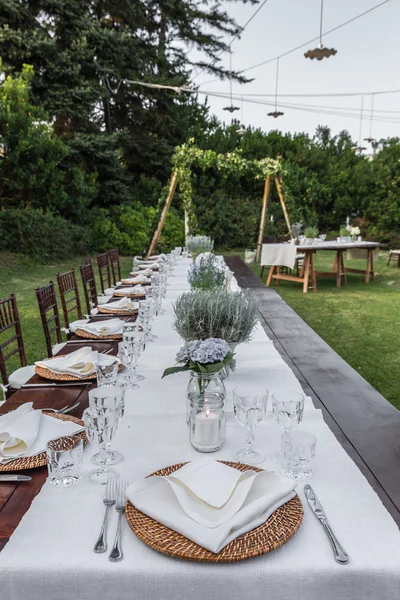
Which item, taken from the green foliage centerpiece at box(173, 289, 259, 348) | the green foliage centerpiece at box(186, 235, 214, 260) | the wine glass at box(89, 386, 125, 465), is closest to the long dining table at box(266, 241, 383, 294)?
the green foliage centerpiece at box(186, 235, 214, 260)

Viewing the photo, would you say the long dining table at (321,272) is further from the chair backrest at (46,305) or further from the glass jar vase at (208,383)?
the glass jar vase at (208,383)

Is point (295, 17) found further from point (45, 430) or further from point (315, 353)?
point (45, 430)

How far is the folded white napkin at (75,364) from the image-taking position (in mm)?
1950

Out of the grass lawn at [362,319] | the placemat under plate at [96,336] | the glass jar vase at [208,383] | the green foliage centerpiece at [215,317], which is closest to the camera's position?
the glass jar vase at [208,383]

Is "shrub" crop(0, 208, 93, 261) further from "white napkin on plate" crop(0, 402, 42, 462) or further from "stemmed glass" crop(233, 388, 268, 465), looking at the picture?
"stemmed glass" crop(233, 388, 268, 465)

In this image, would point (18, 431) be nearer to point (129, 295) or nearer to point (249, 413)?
point (249, 413)

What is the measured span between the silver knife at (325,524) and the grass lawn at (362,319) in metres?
2.62

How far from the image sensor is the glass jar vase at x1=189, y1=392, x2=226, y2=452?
126 cm

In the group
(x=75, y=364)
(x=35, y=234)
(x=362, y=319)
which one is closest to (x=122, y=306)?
(x=75, y=364)

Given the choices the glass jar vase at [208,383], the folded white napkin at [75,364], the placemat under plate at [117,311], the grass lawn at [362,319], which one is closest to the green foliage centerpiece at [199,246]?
the grass lawn at [362,319]

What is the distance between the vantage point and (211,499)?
3.19 feet

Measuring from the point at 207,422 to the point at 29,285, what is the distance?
8.05 meters

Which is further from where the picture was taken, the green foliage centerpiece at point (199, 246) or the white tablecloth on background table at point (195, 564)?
the green foliage centerpiece at point (199, 246)

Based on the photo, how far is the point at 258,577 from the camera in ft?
2.75
